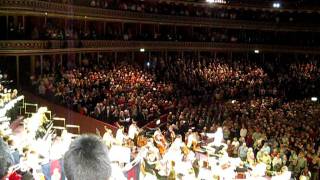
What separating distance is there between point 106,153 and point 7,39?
2257cm

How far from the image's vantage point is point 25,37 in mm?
28875

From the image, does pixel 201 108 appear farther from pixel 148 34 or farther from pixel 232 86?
pixel 148 34

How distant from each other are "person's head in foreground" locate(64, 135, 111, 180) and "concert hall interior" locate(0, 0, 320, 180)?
0.01 metres

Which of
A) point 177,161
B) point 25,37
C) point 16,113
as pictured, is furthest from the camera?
point 25,37

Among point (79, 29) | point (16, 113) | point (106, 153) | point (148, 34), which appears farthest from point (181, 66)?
point (106, 153)

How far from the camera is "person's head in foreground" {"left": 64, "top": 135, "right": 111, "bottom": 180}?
6.12 m

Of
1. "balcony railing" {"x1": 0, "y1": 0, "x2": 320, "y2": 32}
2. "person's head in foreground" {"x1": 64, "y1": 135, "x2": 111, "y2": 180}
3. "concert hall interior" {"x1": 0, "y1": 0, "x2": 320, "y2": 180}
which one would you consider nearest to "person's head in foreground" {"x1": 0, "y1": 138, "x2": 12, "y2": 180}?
"concert hall interior" {"x1": 0, "y1": 0, "x2": 320, "y2": 180}

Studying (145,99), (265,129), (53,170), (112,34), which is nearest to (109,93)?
(145,99)

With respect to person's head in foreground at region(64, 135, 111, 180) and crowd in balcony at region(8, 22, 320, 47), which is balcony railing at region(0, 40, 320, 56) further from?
person's head in foreground at region(64, 135, 111, 180)

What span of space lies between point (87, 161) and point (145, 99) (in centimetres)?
A: 2344

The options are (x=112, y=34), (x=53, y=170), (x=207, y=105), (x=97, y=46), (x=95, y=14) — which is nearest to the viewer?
(x=53, y=170)

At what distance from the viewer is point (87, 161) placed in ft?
20.2

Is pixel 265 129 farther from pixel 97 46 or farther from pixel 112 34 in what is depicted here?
pixel 112 34

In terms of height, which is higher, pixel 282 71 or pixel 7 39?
pixel 7 39
